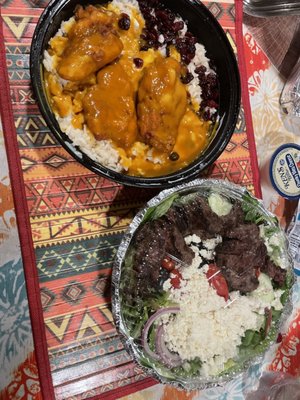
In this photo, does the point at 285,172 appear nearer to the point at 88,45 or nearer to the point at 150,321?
the point at 150,321

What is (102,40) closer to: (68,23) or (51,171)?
(68,23)

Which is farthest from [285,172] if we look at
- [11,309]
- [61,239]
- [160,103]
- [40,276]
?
[11,309]

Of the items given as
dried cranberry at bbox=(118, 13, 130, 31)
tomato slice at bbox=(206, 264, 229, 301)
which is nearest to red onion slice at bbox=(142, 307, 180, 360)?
tomato slice at bbox=(206, 264, 229, 301)

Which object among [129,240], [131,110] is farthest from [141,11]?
[129,240]

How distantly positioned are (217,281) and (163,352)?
30cm

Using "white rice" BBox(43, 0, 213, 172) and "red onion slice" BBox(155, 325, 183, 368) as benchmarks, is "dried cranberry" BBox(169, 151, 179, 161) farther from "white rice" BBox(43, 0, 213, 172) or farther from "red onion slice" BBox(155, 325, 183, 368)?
Answer: "red onion slice" BBox(155, 325, 183, 368)

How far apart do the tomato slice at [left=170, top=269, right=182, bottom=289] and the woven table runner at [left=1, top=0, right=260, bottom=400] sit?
0.25 meters

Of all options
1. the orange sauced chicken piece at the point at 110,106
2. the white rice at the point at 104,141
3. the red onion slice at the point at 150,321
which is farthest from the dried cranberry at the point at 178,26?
the red onion slice at the point at 150,321

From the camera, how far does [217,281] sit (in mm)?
1629

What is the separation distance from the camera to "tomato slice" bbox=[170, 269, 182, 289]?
5.11 ft

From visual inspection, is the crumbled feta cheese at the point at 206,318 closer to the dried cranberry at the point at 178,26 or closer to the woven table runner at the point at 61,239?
the woven table runner at the point at 61,239

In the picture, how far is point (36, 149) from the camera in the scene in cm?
159

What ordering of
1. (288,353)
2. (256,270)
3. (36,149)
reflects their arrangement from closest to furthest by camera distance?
(36,149) < (256,270) < (288,353)

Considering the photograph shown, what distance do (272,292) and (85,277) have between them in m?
0.68
